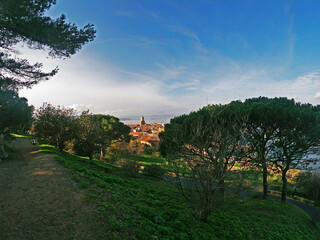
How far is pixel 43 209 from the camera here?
5070 mm

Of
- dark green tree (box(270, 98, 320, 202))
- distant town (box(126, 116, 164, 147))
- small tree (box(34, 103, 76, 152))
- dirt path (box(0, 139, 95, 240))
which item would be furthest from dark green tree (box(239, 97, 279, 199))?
small tree (box(34, 103, 76, 152))

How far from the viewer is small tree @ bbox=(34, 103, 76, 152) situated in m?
18.7

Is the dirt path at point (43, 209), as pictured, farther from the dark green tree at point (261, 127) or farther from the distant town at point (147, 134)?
the distant town at point (147, 134)

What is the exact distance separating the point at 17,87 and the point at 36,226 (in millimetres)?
8265

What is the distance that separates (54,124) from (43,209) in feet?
53.3

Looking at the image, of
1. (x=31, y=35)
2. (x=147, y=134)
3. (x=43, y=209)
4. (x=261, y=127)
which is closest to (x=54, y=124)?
(x=31, y=35)

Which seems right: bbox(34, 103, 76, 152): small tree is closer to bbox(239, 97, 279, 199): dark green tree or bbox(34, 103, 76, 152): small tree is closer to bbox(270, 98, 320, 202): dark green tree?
bbox(239, 97, 279, 199): dark green tree

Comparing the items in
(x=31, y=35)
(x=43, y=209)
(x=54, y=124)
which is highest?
(x=31, y=35)

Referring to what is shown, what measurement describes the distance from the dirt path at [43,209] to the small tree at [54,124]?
11555 millimetres

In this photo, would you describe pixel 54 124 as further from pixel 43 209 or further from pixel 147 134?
pixel 147 134

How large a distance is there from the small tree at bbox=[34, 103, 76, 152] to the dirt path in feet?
37.9

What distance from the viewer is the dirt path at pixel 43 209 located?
3.99m

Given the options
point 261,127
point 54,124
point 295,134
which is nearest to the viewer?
point 295,134

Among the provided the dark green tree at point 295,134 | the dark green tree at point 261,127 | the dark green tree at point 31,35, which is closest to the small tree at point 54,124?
the dark green tree at point 31,35
